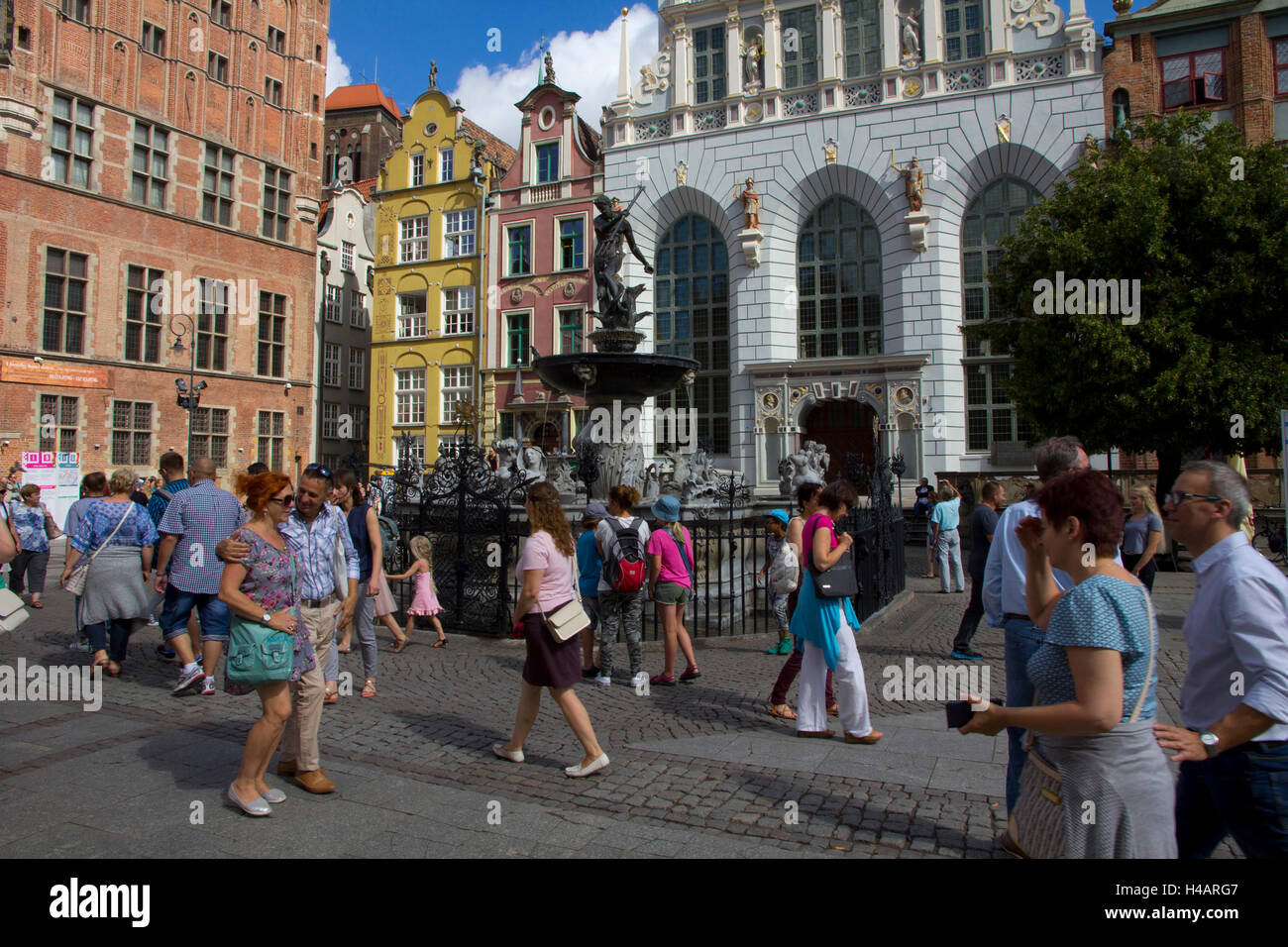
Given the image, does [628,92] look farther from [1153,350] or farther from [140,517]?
[140,517]

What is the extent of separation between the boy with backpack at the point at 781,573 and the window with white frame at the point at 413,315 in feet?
102

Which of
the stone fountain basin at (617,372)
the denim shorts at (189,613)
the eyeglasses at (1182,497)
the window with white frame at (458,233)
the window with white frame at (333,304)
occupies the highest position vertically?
the window with white frame at (458,233)

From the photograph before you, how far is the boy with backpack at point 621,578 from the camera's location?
23.1 feet

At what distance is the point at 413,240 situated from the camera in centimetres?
3822

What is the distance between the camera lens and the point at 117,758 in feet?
17.1

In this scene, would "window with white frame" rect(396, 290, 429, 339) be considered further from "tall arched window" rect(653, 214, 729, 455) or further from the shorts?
the shorts

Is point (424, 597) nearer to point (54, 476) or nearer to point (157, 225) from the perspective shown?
point (54, 476)

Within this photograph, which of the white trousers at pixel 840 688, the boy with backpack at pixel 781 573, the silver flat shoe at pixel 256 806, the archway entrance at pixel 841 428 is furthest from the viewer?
the archway entrance at pixel 841 428

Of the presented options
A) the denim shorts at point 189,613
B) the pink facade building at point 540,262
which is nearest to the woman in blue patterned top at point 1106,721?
the denim shorts at point 189,613

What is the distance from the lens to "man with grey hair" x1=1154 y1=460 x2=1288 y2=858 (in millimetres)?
2598

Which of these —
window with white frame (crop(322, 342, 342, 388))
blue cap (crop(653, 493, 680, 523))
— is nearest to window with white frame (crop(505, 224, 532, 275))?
window with white frame (crop(322, 342, 342, 388))

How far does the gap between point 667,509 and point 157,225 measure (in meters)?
29.5

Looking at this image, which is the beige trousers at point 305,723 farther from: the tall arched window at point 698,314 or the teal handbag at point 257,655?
the tall arched window at point 698,314

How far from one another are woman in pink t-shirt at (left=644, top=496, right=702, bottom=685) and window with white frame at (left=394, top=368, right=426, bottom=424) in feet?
105
